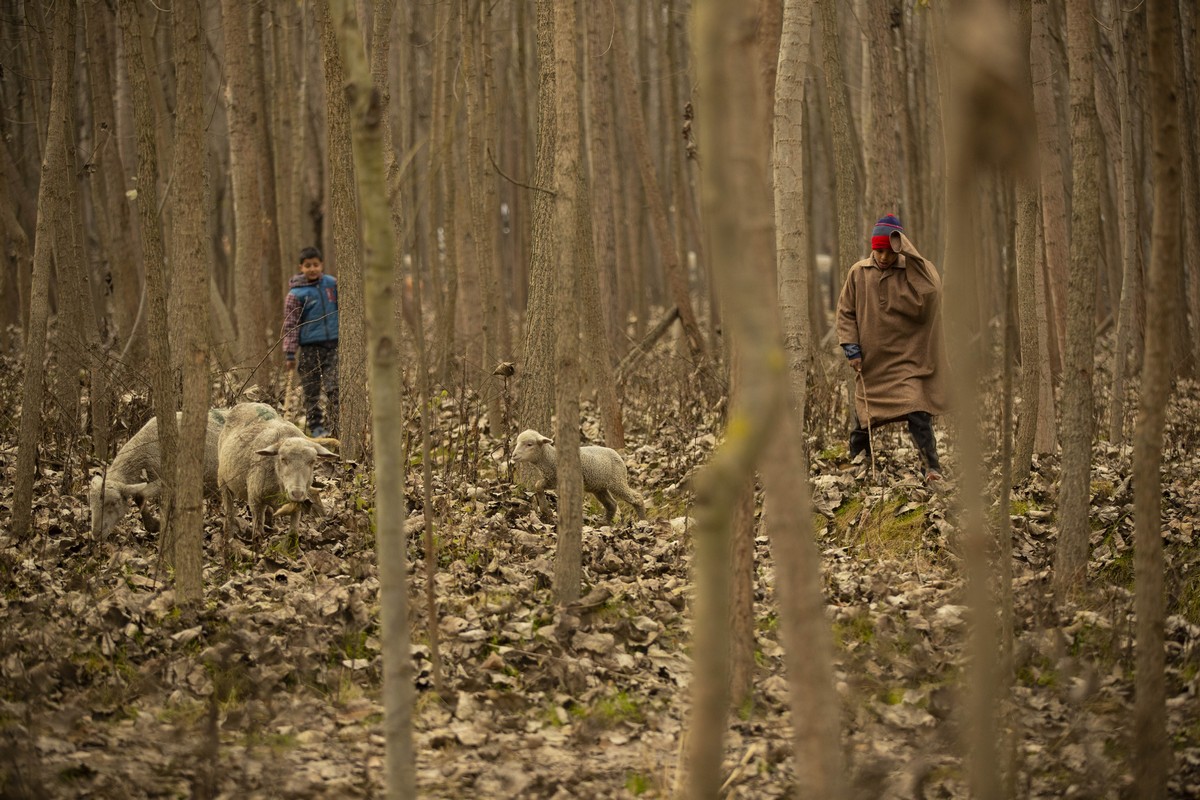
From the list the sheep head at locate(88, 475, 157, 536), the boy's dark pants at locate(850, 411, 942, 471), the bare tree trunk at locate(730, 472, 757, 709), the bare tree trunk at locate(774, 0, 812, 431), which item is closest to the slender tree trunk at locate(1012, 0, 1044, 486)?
the boy's dark pants at locate(850, 411, 942, 471)

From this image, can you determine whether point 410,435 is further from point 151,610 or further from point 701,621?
point 701,621

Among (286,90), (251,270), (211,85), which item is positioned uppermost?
(211,85)

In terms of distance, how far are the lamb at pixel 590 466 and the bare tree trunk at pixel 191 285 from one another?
Result: 2.74 meters

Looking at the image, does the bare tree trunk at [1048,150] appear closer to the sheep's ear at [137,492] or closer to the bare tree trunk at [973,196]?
the bare tree trunk at [973,196]

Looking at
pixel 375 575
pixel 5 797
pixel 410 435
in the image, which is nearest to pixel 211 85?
pixel 410 435

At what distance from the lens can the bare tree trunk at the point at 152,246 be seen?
19.1 feet

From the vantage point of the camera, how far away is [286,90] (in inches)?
646

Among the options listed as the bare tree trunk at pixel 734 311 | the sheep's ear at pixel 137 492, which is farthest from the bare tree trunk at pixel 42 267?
the bare tree trunk at pixel 734 311

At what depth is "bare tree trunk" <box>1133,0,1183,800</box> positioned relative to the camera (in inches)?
173

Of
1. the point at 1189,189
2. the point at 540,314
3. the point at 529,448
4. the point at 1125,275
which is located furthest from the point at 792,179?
the point at 1189,189

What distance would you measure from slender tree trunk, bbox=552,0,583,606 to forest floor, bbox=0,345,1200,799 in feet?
1.02

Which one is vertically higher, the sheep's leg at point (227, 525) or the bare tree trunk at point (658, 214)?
the bare tree trunk at point (658, 214)

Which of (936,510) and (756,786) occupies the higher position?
(936,510)

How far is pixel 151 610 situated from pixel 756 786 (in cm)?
328
